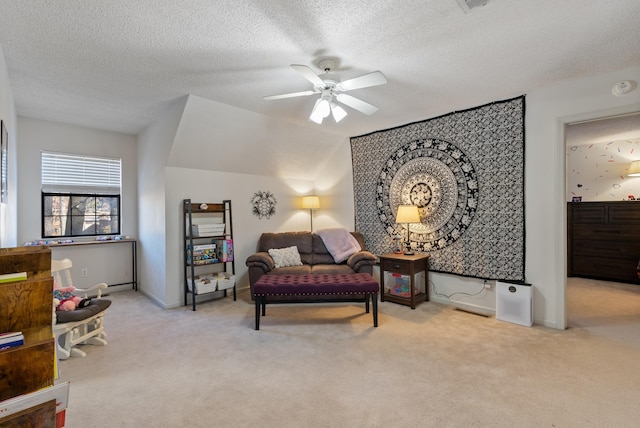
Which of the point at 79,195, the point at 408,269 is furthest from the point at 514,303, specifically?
the point at 79,195

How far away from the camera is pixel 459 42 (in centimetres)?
222

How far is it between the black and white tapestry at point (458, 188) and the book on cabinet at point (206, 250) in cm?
214

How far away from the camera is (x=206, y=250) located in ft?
13.2

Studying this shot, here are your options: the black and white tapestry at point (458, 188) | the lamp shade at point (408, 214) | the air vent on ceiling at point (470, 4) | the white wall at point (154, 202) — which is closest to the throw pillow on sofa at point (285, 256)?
the black and white tapestry at point (458, 188)

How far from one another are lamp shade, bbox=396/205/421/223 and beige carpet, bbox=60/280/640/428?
115cm

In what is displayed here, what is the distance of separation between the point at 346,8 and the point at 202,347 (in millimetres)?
2900

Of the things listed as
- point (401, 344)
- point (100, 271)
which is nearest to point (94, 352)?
point (100, 271)

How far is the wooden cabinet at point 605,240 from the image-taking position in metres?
4.80

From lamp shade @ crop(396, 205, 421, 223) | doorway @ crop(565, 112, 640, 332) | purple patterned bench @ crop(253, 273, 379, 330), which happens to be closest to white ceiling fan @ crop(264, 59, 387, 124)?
lamp shade @ crop(396, 205, 421, 223)

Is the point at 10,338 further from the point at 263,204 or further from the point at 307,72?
the point at 263,204

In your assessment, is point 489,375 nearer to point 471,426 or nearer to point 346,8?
point 471,426

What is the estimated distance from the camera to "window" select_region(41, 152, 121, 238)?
13.5ft

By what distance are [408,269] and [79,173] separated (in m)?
4.80

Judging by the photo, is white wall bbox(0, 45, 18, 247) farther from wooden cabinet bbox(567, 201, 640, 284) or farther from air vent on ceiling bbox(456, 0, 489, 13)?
wooden cabinet bbox(567, 201, 640, 284)
